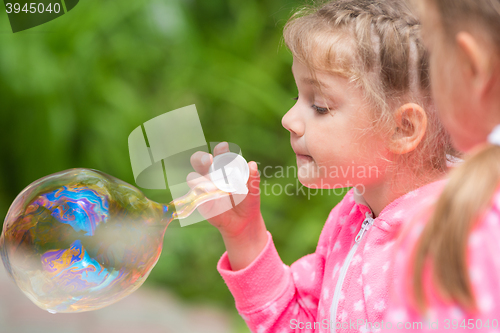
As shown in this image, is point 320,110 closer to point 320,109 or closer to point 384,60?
point 320,109

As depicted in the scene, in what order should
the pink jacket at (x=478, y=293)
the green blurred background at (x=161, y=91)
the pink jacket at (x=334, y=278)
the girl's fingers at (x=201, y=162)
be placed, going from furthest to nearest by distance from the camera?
1. the green blurred background at (x=161, y=91)
2. the girl's fingers at (x=201, y=162)
3. the pink jacket at (x=334, y=278)
4. the pink jacket at (x=478, y=293)

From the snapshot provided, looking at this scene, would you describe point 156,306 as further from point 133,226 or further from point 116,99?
point 133,226

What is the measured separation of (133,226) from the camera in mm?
793

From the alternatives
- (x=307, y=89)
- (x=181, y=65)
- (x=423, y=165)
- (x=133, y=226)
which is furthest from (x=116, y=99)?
(x=423, y=165)

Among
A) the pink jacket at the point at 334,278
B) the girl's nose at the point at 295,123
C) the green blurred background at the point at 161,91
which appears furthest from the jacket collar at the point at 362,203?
the green blurred background at the point at 161,91

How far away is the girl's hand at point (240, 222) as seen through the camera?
2.79 ft

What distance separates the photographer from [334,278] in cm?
75

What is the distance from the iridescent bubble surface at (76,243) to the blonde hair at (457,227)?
0.48 meters

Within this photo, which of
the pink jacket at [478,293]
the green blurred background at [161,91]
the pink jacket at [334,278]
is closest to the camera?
the pink jacket at [478,293]

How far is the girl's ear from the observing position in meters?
0.69

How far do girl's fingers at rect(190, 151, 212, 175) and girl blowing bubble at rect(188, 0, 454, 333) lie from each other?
0.15 m

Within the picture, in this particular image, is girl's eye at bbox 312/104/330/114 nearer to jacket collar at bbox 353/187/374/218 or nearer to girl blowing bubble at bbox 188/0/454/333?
girl blowing bubble at bbox 188/0/454/333

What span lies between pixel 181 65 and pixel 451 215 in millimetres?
1485

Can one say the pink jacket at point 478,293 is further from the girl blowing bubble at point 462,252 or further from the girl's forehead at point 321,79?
the girl's forehead at point 321,79
